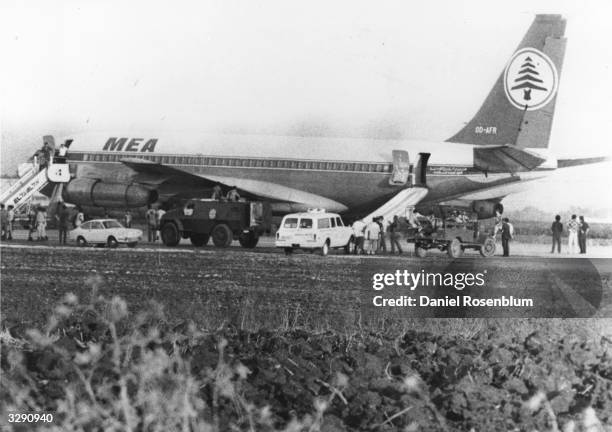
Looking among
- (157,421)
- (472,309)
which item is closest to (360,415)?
(157,421)

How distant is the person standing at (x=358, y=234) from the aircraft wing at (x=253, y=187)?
223 mm

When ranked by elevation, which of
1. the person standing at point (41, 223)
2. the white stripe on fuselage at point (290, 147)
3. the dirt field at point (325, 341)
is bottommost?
the dirt field at point (325, 341)

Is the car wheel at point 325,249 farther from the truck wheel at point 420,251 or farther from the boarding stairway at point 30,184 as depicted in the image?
the boarding stairway at point 30,184

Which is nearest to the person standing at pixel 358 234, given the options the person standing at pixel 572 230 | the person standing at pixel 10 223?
the person standing at pixel 572 230

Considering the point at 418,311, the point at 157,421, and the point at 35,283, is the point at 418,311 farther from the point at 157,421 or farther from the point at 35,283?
the point at 157,421

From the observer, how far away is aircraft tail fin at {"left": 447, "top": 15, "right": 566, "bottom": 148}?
970 centimetres

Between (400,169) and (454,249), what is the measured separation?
101cm

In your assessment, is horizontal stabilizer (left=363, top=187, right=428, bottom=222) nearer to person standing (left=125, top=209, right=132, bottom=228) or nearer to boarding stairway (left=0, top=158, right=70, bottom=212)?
person standing (left=125, top=209, right=132, bottom=228)

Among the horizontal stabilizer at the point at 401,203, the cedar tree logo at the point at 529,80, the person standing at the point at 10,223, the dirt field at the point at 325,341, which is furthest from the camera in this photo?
the horizontal stabilizer at the point at 401,203

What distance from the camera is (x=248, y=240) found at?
9953mm

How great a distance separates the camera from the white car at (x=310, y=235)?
1006cm

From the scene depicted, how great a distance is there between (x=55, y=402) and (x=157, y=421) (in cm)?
89

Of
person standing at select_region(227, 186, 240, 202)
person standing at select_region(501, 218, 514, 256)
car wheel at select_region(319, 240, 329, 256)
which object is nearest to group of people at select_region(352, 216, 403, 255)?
car wheel at select_region(319, 240, 329, 256)

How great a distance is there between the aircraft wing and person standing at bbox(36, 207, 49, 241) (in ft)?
3.41
